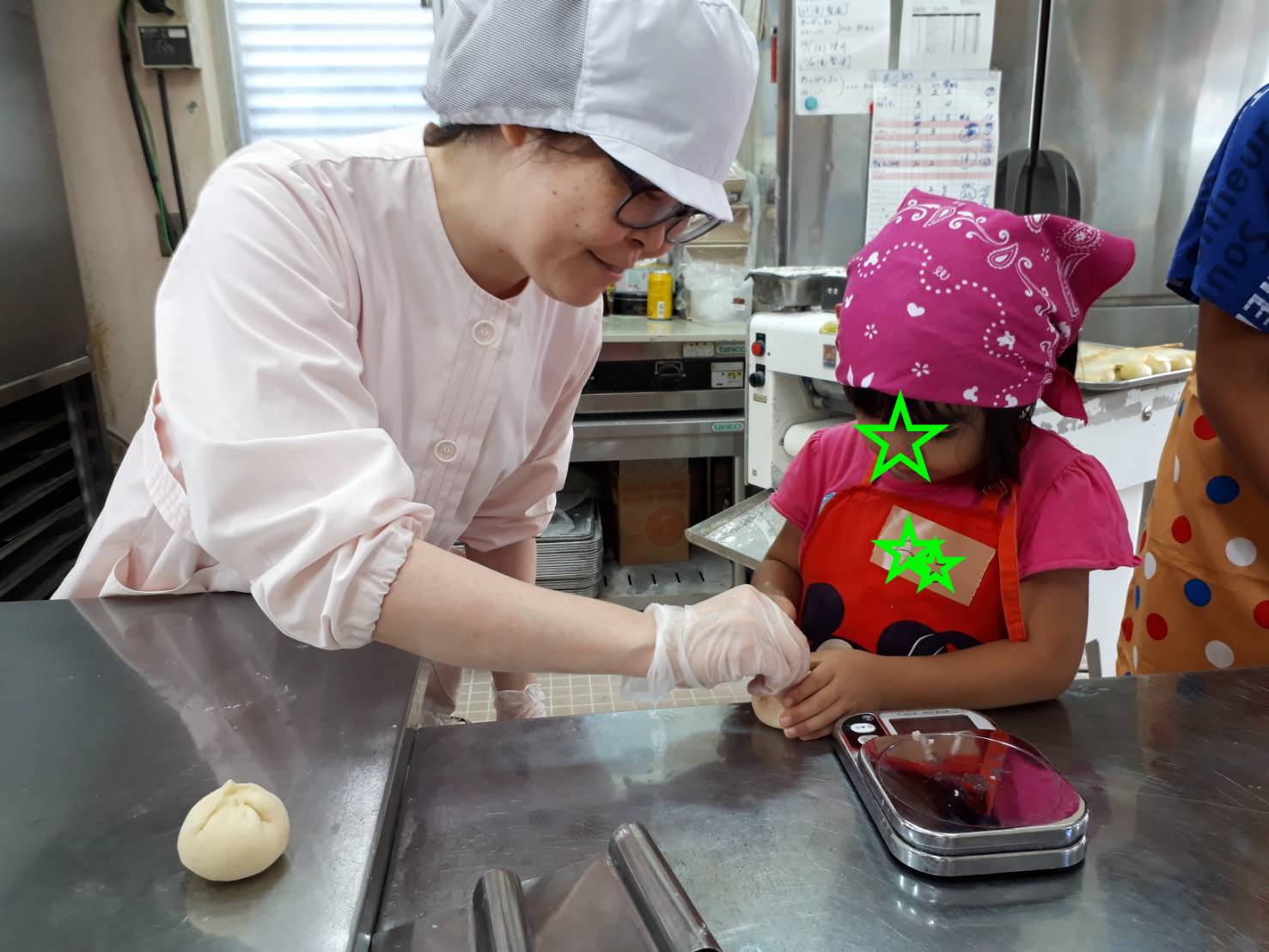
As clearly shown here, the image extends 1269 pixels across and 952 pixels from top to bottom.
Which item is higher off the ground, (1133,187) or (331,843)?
(1133,187)

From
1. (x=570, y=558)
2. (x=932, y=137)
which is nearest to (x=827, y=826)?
(x=570, y=558)

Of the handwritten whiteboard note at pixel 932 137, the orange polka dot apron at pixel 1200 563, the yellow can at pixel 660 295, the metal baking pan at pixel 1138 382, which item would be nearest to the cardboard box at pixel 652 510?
the yellow can at pixel 660 295

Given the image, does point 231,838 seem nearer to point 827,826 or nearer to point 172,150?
point 827,826

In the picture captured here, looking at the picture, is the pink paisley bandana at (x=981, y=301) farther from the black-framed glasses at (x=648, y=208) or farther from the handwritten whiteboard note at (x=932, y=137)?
the handwritten whiteboard note at (x=932, y=137)

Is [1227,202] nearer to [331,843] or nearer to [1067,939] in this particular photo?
[1067,939]

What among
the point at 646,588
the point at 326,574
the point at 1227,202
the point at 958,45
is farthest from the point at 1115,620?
the point at 326,574

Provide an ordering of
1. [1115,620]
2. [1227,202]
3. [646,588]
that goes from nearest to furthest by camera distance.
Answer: [1227,202] → [1115,620] → [646,588]

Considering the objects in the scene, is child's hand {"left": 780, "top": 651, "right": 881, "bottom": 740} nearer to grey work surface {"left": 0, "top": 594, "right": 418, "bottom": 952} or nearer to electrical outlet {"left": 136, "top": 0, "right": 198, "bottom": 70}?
grey work surface {"left": 0, "top": 594, "right": 418, "bottom": 952}

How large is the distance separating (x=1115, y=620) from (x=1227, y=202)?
125 centimetres

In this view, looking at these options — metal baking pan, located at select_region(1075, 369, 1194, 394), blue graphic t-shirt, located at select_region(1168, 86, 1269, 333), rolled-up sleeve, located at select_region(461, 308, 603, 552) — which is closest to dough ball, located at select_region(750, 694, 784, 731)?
rolled-up sleeve, located at select_region(461, 308, 603, 552)


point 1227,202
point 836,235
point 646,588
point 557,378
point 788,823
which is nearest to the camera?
point 788,823

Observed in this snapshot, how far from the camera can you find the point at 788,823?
0.65 meters

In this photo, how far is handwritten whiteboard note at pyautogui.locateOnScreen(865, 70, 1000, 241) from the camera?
2.46 meters

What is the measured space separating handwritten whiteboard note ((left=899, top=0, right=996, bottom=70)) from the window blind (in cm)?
172
